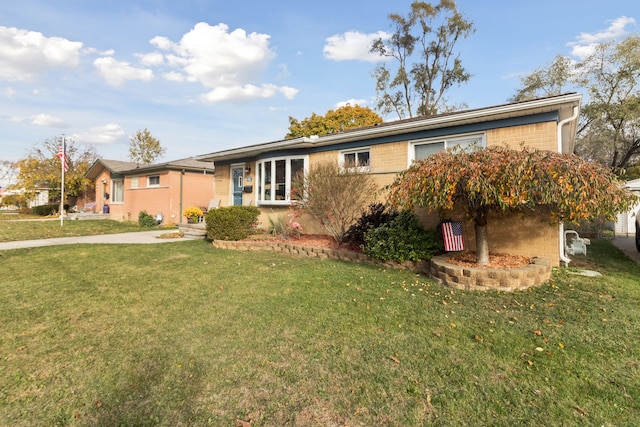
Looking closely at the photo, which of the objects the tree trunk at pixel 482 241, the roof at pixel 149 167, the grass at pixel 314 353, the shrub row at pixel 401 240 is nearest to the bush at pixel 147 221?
the roof at pixel 149 167

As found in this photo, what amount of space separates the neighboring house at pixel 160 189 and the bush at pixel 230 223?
26.4ft

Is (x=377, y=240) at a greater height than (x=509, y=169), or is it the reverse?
(x=509, y=169)

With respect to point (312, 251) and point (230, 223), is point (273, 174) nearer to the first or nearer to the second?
point (230, 223)

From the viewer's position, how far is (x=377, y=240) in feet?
21.6

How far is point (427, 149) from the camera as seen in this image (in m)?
7.99

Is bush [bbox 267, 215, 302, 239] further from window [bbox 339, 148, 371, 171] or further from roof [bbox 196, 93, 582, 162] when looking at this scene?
roof [bbox 196, 93, 582, 162]

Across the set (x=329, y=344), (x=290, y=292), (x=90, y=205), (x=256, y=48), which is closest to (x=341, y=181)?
(x=290, y=292)

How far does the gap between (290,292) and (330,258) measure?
281 cm

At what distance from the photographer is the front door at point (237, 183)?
12.9 meters

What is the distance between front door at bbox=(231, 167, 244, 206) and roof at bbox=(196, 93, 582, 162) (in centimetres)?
159

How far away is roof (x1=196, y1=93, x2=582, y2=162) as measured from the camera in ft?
19.7

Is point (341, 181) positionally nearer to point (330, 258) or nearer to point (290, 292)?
point (330, 258)

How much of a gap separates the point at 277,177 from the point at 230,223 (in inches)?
109

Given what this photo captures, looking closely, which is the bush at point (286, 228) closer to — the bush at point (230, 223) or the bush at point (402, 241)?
the bush at point (230, 223)
